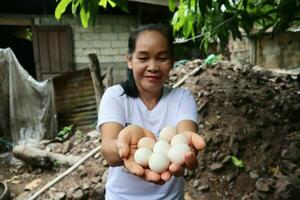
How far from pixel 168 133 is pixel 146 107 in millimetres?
204

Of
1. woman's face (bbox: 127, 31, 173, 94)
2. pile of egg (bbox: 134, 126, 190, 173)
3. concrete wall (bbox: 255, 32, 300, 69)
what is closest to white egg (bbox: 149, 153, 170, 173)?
pile of egg (bbox: 134, 126, 190, 173)

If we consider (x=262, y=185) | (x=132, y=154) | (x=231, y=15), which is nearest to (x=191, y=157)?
(x=132, y=154)

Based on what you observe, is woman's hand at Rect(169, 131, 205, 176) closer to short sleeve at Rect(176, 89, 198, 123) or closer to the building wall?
short sleeve at Rect(176, 89, 198, 123)

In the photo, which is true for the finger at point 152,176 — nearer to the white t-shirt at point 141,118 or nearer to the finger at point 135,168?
the finger at point 135,168

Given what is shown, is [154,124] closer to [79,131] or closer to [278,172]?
[278,172]

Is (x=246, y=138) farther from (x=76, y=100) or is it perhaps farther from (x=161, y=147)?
(x=76, y=100)

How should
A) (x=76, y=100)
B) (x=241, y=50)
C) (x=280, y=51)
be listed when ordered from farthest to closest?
(x=241, y=50) → (x=280, y=51) → (x=76, y=100)

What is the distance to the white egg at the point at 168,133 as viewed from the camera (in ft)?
4.57

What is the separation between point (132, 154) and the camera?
1289 millimetres

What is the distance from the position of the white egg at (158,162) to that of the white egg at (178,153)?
23 mm

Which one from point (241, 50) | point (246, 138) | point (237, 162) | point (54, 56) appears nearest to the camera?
point (237, 162)

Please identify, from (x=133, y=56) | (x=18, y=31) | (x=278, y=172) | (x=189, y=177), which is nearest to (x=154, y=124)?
(x=133, y=56)

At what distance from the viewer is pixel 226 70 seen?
680 centimetres

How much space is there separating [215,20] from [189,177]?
1.81 meters
